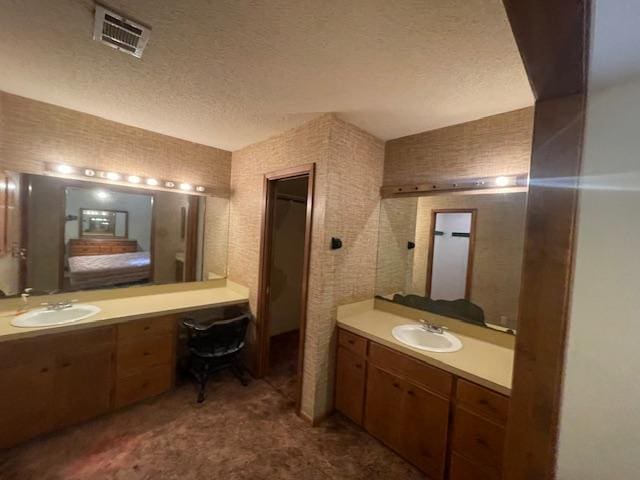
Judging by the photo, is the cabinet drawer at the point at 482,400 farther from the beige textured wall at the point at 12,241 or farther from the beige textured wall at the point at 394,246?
the beige textured wall at the point at 12,241

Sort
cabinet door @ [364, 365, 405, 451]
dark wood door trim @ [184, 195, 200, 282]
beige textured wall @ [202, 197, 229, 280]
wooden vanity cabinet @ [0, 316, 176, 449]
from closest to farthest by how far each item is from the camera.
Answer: wooden vanity cabinet @ [0, 316, 176, 449] → cabinet door @ [364, 365, 405, 451] → dark wood door trim @ [184, 195, 200, 282] → beige textured wall @ [202, 197, 229, 280]

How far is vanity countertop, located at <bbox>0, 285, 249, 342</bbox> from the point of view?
167 cm

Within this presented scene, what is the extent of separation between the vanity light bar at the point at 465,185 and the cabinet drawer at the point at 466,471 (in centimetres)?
160

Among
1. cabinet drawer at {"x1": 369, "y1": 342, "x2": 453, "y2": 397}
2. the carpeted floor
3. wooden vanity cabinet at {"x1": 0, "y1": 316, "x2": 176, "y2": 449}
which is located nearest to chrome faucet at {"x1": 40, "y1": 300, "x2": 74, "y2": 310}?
wooden vanity cabinet at {"x1": 0, "y1": 316, "x2": 176, "y2": 449}

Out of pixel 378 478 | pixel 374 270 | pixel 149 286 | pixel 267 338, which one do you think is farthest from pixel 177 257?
pixel 378 478

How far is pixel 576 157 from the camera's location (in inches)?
33.3

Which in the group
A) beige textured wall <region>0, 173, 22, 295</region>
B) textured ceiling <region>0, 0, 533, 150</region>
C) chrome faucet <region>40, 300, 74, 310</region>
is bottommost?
chrome faucet <region>40, 300, 74, 310</region>

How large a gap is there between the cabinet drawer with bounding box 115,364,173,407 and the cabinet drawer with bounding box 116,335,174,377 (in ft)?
0.16

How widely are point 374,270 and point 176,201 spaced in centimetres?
218

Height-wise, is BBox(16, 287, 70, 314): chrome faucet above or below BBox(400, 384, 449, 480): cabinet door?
above

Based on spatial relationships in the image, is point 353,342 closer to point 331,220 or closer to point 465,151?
point 331,220

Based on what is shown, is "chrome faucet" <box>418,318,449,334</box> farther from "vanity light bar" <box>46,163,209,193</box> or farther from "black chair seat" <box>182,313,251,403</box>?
"vanity light bar" <box>46,163,209,193</box>

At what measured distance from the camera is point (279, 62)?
1342 millimetres

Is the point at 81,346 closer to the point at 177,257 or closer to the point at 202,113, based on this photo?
the point at 177,257
